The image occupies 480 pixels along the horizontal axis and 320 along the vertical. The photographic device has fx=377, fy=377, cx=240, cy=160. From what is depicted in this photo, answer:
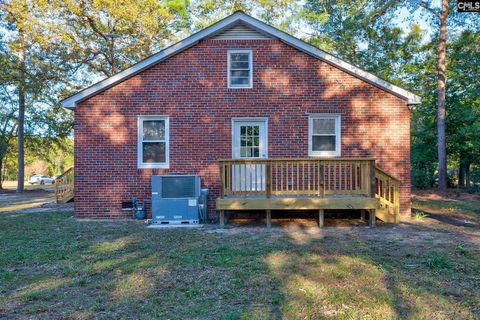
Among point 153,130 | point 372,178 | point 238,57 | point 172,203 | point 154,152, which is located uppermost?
point 238,57

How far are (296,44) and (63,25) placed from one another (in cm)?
1555

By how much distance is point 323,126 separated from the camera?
10336mm

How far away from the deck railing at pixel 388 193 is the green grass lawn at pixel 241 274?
1.14 m

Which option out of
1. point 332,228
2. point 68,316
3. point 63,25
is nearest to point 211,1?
point 63,25

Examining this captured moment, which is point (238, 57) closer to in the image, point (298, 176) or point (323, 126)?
point (323, 126)

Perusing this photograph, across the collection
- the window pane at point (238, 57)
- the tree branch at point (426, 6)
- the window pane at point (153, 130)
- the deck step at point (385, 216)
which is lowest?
the deck step at point (385, 216)

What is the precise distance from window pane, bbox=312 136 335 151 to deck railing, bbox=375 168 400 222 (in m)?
Result: 1.45

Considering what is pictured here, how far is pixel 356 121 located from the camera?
10.2 m

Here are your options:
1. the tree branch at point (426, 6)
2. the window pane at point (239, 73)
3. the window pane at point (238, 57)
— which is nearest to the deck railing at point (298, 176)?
the window pane at point (239, 73)

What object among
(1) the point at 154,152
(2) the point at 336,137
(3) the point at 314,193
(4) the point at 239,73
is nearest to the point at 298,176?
(3) the point at 314,193

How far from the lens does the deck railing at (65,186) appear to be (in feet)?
47.1

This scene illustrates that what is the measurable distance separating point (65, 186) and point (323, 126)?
35.1 ft

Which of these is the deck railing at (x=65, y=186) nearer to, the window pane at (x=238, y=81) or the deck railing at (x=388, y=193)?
the window pane at (x=238, y=81)

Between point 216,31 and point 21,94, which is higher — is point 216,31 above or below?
below
